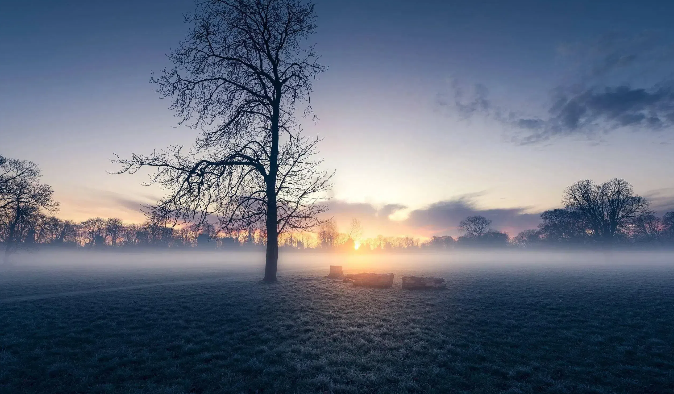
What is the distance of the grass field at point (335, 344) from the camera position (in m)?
7.68

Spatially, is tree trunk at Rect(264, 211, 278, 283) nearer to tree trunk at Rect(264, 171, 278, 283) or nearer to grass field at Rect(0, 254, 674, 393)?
tree trunk at Rect(264, 171, 278, 283)

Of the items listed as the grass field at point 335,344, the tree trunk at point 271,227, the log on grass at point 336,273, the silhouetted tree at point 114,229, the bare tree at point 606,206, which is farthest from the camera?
the silhouetted tree at point 114,229

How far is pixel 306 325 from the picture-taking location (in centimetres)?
1261

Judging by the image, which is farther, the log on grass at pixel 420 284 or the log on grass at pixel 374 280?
the log on grass at pixel 374 280

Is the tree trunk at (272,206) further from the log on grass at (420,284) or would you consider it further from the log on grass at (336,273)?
the log on grass at (420,284)

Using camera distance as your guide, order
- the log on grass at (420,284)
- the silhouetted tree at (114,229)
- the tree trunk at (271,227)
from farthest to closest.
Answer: the silhouetted tree at (114,229) < the tree trunk at (271,227) < the log on grass at (420,284)

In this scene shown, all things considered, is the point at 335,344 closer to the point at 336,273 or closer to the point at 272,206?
the point at 272,206

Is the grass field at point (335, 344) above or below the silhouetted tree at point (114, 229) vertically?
below

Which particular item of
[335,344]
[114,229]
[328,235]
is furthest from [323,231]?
[335,344]

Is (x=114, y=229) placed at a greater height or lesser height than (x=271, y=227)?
greater

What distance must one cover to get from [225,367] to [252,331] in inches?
122

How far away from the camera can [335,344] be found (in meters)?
10.4

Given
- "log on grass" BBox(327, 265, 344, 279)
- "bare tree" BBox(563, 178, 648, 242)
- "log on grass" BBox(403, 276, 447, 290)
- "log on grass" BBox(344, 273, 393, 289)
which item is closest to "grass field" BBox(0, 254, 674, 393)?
"log on grass" BBox(403, 276, 447, 290)

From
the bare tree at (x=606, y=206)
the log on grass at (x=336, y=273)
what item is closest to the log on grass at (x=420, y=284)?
the log on grass at (x=336, y=273)
